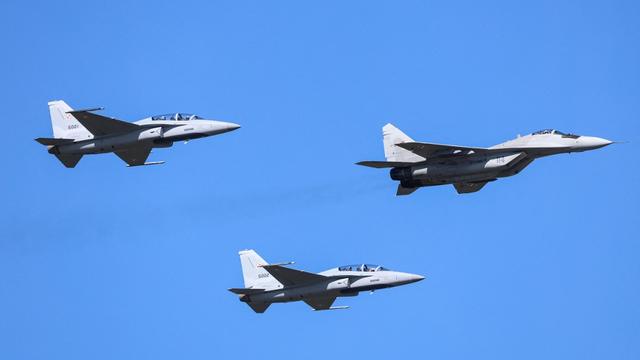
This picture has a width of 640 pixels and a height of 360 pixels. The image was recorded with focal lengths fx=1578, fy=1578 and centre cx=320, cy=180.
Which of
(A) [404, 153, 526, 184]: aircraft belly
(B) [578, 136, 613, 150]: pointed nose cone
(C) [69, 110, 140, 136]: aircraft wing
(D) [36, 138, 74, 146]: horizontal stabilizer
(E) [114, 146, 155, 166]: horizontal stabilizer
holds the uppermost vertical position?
(C) [69, 110, 140, 136]: aircraft wing

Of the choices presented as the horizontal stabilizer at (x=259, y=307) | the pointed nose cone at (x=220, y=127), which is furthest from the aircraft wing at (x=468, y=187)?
the pointed nose cone at (x=220, y=127)

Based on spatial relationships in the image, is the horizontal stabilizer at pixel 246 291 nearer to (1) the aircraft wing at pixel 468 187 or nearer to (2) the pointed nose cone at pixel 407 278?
(2) the pointed nose cone at pixel 407 278

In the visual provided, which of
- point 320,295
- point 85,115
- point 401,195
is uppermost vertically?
point 85,115

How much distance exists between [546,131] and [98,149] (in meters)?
20.5

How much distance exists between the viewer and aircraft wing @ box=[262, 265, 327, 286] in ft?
237

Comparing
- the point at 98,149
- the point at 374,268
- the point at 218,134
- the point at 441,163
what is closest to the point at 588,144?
the point at 441,163

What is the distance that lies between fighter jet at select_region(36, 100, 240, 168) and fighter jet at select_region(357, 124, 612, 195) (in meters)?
7.92

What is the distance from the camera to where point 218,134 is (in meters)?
71.9

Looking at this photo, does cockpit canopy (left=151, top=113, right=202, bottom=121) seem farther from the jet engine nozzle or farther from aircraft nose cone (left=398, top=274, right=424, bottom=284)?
aircraft nose cone (left=398, top=274, right=424, bottom=284)

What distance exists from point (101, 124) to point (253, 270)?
35.8ft

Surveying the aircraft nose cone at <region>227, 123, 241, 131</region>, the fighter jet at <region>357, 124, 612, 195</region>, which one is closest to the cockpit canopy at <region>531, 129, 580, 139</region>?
the fighter jet at <region>357, 124, 612, 195</region>

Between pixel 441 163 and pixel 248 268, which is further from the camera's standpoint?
pixel 248 268

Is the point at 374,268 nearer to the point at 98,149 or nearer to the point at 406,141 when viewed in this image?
the point at 406,141

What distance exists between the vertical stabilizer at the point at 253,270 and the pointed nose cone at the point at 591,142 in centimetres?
1621
